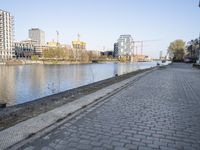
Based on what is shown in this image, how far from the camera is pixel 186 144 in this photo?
511 cm

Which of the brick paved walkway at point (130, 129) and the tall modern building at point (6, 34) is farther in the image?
the tall modern building at point (6, 34)

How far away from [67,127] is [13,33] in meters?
150

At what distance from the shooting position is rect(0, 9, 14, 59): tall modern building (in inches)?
5023

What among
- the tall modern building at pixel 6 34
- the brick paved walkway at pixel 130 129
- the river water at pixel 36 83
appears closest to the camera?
the brick paved walkway at pixel 130 129

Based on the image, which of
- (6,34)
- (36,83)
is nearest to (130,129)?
(36,83)

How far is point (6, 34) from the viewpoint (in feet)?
440

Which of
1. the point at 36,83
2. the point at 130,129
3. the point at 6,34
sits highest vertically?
the point at 6,34

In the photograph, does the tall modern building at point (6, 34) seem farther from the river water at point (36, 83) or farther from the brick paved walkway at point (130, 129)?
the brick paved walkway at point (130, 129)

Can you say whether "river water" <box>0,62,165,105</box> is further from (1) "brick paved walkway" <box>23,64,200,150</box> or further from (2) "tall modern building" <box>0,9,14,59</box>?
(2) "tall modern building" <box>0,9,14,59</box>

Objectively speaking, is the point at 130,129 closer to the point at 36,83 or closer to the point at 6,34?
the point at 36,83

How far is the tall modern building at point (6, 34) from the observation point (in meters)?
128

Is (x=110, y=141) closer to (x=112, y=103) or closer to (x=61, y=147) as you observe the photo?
(x=61, y=147)

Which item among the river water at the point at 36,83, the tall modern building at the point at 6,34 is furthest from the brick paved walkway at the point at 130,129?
the tall modern building at the point at 6,34

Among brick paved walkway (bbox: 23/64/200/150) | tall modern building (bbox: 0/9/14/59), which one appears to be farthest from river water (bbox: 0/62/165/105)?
tall modern building (bbox: 0/9/14/59)
